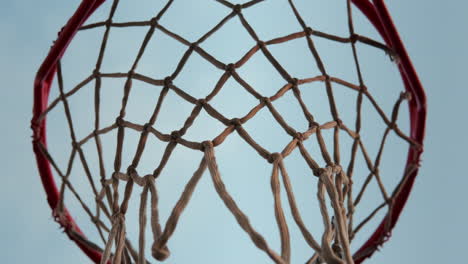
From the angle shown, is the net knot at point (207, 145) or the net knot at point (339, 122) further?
the net knot at point (339, 122)

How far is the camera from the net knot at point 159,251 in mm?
1384

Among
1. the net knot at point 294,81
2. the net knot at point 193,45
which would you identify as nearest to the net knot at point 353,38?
the net knot at point 294,81

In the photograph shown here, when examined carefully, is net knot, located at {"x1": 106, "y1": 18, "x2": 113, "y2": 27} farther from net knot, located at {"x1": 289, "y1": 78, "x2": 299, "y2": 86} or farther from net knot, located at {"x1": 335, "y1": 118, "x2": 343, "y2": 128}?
net knot, located at {"x1": 335, "y1": 118, "x2": 343, "y2": 128}

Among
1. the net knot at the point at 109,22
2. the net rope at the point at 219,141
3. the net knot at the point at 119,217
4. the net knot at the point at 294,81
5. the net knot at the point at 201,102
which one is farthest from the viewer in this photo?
the net knot at the point at 109,22

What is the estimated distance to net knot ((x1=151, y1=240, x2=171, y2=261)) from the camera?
138 cm

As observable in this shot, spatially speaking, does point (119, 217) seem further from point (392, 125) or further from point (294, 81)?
point (392, 125)

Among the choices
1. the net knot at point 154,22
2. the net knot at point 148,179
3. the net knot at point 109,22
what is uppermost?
the net knot at point 109,22

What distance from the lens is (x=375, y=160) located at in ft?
7.07

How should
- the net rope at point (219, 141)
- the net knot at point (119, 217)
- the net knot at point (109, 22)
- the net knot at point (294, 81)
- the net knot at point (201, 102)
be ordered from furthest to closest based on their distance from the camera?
the net knot at point (109, 22), the net knot at point (294, 81), the net knot at point (201, 102), the net knot at point (119, 217), the net rope at point (219, 141)

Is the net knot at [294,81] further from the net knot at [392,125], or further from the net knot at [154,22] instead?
the net knot at [154,22]

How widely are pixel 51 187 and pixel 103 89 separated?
0.44 metres

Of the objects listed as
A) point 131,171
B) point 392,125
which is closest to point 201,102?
point 131,171

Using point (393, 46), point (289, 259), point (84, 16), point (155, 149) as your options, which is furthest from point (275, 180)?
point (84, 16)

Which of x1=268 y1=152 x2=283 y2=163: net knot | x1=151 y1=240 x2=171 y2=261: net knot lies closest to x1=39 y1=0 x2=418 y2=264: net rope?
x1=268 y1=152 x2=283 y2=163: net knot
